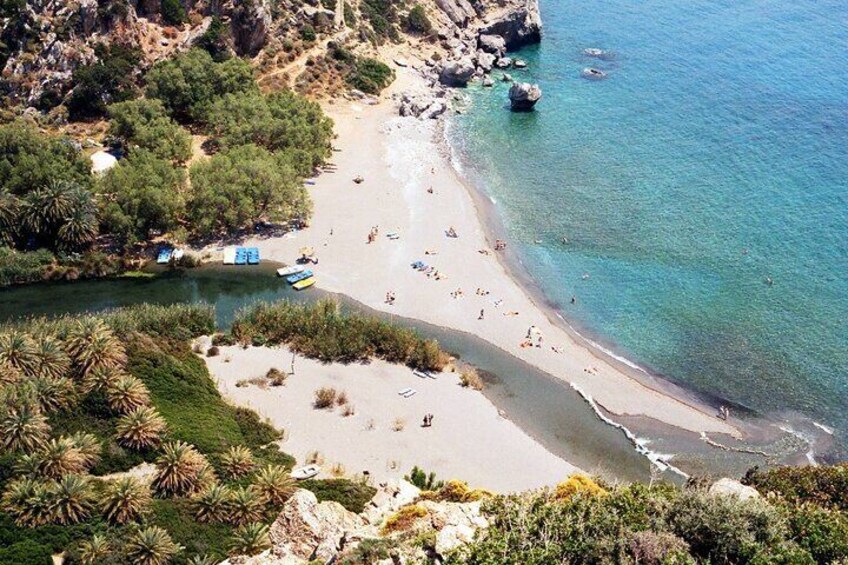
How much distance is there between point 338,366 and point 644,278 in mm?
30740

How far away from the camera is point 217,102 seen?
254 ft

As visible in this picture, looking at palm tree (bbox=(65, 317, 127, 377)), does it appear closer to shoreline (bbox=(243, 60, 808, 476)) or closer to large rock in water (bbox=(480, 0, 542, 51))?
shoreline (bbox=(243, 60, 808, 476))

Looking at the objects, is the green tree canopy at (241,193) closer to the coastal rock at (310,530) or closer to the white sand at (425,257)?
the white sand at (425,257)

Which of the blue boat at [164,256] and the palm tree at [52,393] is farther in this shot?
the blue boat at [164,256]

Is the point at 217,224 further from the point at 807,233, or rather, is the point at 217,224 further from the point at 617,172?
the point at 807,233

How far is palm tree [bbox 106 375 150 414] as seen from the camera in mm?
41250

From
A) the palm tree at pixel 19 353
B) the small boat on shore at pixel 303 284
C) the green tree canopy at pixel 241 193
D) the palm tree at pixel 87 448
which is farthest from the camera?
the green tree canopy at pixel 241 193

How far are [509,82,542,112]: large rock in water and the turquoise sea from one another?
5.34 feet

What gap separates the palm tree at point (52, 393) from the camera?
4012 cm

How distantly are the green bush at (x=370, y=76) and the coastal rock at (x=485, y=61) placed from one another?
640 inches

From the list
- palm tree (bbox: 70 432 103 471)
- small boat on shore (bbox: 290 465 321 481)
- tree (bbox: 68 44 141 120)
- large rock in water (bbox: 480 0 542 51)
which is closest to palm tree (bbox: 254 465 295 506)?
small boat on shore (bbox: 290 465 321 481)

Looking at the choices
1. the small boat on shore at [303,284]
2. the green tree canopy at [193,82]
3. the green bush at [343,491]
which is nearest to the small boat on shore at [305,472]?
the green bush at [343,491]

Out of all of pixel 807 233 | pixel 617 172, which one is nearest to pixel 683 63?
pixel 617 172

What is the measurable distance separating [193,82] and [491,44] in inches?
2015
